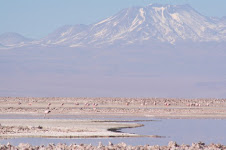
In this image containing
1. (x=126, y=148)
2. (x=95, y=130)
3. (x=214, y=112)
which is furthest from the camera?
(x=214, y=112)

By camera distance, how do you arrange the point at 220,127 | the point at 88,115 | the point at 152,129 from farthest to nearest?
the point at 88,115 < the point at 220,127 < the point at 152,129

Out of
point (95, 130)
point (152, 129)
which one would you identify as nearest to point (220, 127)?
point (152, 129)

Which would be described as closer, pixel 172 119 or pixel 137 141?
pixel 137 141

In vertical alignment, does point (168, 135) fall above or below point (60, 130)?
below

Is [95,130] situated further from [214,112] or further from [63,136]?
[214,112]

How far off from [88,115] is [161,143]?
2342 centimetres

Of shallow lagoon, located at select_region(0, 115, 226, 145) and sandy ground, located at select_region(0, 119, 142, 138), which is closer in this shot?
shallow lagoon, located at select_region(0, 115, 226, 145)

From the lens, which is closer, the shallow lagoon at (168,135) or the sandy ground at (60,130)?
the shallow lagoon at (168,135)

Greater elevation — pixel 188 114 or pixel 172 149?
pixel 188 114

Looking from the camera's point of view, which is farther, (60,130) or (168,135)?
(60,130)

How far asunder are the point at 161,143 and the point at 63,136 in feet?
16.4

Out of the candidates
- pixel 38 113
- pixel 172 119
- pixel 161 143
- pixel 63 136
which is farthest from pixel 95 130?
pixel 38 113

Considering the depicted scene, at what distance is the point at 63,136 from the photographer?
1262 inches

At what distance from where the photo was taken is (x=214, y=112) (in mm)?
57906
